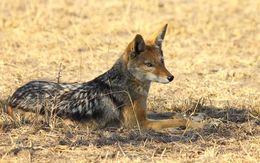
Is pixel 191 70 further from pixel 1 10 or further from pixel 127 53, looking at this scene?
pixel 1 10

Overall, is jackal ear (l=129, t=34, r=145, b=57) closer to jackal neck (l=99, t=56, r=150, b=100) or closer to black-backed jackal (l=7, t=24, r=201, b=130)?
black-backed jackal (l=7, t=24, r=201, b=130)

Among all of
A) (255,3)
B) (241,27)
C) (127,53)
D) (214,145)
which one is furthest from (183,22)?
(214,145)

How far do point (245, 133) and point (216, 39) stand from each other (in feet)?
22.3

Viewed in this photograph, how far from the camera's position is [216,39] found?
14.7 meters

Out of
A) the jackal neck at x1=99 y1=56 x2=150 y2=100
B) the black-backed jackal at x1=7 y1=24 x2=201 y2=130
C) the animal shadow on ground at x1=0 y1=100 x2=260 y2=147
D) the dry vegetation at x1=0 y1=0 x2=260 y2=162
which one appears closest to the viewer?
the dry vegetation at x1=0 y1=0 x2=260 y2=162

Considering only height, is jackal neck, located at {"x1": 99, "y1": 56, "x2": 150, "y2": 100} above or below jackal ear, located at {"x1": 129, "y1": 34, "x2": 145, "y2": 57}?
below

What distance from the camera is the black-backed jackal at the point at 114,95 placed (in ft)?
26.8

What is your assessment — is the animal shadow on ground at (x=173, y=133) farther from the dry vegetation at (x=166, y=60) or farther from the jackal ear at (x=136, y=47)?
the jackal ear at (x=136, y=47)

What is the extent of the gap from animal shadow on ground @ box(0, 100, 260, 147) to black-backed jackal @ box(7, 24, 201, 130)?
189 mm

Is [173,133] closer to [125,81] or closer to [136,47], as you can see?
[125,81]

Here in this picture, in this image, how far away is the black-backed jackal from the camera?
817 centimetres

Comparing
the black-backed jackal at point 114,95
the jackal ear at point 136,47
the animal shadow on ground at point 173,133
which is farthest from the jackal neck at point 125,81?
the animal shadow on ground at point 173,133

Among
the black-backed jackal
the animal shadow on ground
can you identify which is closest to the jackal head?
the black-backed jackal

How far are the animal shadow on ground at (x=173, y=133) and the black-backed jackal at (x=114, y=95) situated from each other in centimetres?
19
